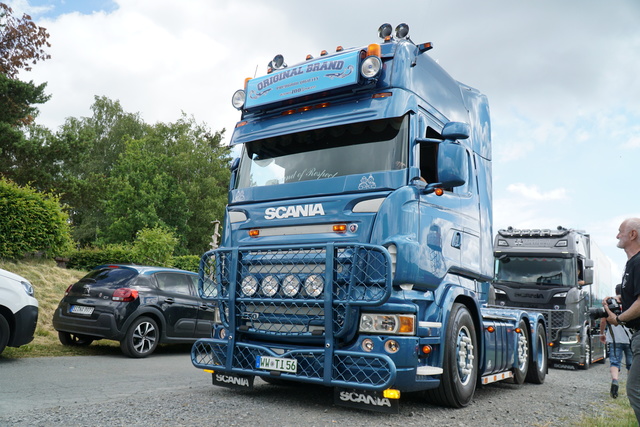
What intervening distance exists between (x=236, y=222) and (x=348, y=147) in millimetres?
1500

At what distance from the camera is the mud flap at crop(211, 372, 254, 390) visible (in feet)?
18.6

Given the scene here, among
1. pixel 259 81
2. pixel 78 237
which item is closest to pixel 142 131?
pixel 78 237

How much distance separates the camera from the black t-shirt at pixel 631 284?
4031mm

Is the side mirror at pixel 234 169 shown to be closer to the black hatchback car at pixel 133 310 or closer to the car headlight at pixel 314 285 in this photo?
the car headlight at pixel 314 285

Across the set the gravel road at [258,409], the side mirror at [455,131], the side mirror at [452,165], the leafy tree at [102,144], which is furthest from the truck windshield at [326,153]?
the leafy tree at [102,144]

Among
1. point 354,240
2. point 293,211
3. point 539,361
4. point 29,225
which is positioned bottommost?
point 539,361

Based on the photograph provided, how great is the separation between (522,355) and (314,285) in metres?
4.56

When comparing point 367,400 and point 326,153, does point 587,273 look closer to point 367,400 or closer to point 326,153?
point 326,153

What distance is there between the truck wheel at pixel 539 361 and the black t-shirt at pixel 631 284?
480 cm

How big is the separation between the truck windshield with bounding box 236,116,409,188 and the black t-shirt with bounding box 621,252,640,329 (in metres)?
2.12

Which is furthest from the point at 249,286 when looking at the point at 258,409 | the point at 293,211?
the point at 258,409

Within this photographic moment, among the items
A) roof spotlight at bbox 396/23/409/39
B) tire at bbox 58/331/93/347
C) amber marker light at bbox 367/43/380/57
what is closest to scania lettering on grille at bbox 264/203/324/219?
amber marker light at bbox 367/43/380/57

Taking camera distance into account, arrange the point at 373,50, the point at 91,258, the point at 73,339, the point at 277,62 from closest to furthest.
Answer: the point at 373,50, the point at 277,62, the point at 73,339, the point at 91,258

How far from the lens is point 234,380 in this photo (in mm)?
5754
